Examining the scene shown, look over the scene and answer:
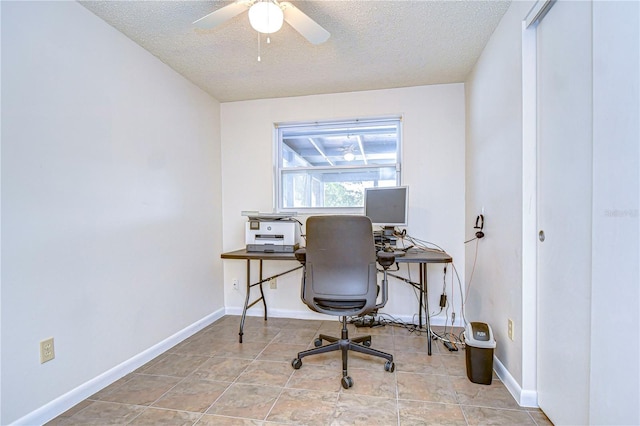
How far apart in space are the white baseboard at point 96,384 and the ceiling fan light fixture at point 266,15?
7.38ft

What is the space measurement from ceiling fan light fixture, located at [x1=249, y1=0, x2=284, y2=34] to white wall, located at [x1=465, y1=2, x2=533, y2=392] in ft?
4.26

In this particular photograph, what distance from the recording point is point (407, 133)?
2.81 metres

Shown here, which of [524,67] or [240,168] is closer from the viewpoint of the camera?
[524,67]

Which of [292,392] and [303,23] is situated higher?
[303,23]

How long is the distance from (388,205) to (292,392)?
1580 mm

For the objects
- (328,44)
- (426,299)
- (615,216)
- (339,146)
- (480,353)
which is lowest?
(480,353)

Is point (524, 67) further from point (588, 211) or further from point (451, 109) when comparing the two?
point (451, 109)

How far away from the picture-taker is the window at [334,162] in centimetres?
294

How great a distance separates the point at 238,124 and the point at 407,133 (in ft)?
5.84

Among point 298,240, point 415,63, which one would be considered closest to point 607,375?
point 298,240

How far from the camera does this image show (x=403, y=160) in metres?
2.82

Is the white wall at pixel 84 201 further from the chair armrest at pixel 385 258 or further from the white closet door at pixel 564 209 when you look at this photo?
the white closet door at pixel 564 209

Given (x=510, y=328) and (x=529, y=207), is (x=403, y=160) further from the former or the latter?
(x=510, y=328)

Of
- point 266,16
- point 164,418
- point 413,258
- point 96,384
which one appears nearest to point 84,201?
point 96,384
